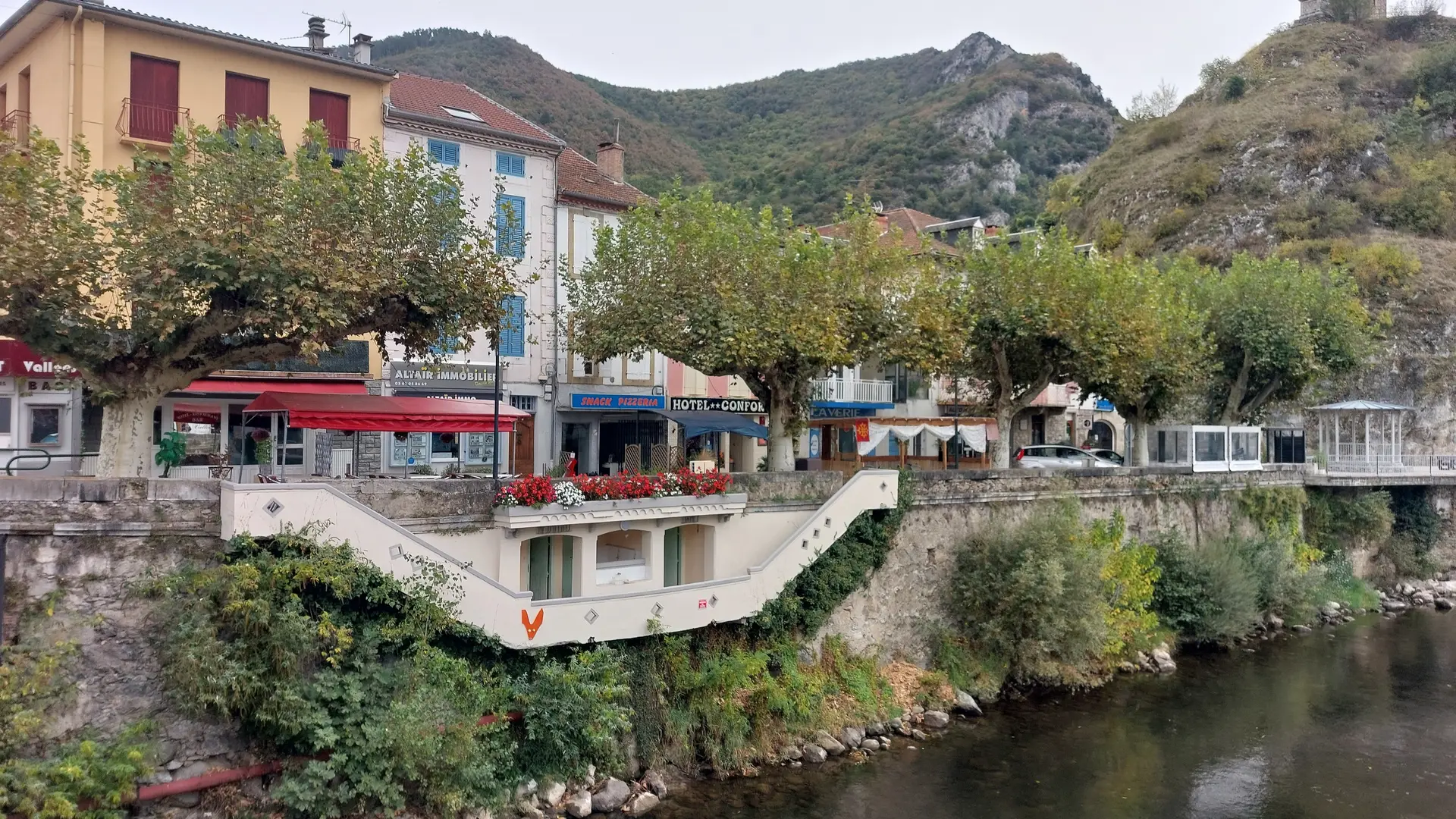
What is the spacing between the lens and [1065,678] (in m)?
23.0

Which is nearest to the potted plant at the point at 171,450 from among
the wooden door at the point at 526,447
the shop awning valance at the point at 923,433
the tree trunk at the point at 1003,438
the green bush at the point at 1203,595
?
the wooden door at the point at 526,447

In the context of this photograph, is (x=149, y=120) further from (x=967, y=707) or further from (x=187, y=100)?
(x=967, y=707)

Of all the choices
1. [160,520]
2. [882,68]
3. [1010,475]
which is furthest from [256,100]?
[882,68]

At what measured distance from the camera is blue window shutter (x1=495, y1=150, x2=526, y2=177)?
27.4 meters

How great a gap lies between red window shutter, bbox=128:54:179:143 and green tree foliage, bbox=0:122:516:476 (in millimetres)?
6305

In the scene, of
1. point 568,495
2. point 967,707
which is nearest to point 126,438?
point 568,495

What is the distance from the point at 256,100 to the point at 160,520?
13508 millimetres

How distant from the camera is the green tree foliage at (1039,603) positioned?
72.1 ft

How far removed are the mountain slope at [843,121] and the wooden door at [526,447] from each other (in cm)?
3552

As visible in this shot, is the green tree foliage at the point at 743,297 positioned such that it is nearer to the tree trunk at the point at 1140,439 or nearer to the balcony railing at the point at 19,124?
the tree trunk at the point at 1140,439

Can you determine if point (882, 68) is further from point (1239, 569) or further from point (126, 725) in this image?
point (126, 725)

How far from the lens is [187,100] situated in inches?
885

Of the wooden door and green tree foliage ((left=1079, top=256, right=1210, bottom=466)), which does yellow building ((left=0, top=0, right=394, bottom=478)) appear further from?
green tree foliage ((left=1079, top=256, right=1210, bottom=466))

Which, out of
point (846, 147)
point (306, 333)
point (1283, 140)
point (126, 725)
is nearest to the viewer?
point (126, 725)
